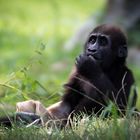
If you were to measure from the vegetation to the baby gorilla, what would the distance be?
0.51ft

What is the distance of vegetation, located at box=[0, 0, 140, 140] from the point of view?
690 cm

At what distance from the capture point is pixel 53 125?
7.55 meters

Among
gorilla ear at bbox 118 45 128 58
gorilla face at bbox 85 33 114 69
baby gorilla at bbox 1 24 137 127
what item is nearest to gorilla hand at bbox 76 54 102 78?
baby gorilla at bbox 1 24 137 127

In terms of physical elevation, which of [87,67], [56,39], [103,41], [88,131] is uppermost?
[103,41]

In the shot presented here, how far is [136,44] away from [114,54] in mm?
8938

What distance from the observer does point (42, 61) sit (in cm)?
891

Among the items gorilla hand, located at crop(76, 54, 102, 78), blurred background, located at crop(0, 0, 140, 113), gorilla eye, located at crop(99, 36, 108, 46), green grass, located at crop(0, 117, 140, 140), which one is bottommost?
blurred background, located at crop(0, 0, 140, 113)

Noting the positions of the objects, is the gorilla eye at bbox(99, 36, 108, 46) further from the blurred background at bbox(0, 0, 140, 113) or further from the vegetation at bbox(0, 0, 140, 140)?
the blurred background at bbox(0, 0, 140, 113)

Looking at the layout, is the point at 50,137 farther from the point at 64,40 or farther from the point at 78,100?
the point at 64,40

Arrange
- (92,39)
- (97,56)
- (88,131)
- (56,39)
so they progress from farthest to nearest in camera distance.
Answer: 1. (56,39)
2. (92,39)
3. (97,56)
4. (88,131)

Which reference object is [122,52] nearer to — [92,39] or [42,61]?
[92,39]

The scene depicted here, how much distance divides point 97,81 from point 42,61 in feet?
2.37

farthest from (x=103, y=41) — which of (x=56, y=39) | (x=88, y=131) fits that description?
(x=56, y=39)

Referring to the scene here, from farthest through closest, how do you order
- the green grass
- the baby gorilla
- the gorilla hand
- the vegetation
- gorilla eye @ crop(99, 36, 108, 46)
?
1. gorilla eye @ crop(99, 36, 108, 46)
2. the gorilla hand
3. the baby gorilla
4. the vegetation
5. the green grass
